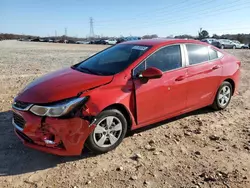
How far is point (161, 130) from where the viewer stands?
15.1 ft

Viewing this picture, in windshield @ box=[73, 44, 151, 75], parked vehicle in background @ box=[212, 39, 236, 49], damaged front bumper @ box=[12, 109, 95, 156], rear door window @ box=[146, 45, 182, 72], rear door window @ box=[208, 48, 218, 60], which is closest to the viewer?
damaged front bumper @ box=[12, 109, 95, 156]

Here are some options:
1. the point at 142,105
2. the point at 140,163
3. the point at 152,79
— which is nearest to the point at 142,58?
the point at 152,79

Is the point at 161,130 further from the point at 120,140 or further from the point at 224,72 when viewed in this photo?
the point at 224,72

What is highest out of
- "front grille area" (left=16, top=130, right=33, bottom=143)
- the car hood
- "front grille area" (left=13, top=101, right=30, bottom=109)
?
the car hood

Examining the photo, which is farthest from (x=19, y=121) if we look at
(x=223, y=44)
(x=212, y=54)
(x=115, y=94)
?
(x=223, y=44)

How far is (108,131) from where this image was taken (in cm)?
371

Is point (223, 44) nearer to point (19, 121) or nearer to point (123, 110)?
point (123, 110)

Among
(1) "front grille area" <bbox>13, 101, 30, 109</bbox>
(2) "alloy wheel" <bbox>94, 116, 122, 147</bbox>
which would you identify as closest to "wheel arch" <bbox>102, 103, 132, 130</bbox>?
(2) "alloy wheel" <bbox>94, 116, 122, 147</bbox>

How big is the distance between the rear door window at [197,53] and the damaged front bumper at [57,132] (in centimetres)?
240

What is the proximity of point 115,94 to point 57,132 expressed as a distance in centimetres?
95

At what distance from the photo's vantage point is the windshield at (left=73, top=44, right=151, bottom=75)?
412cm

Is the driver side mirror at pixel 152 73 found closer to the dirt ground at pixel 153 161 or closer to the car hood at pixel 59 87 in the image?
the car hood at pixel 59 87

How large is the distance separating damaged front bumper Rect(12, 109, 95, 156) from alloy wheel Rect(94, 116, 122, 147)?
201mm

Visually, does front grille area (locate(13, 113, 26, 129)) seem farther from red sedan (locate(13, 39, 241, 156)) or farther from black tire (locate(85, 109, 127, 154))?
black tire (locate(85, 109, 127, 154))
